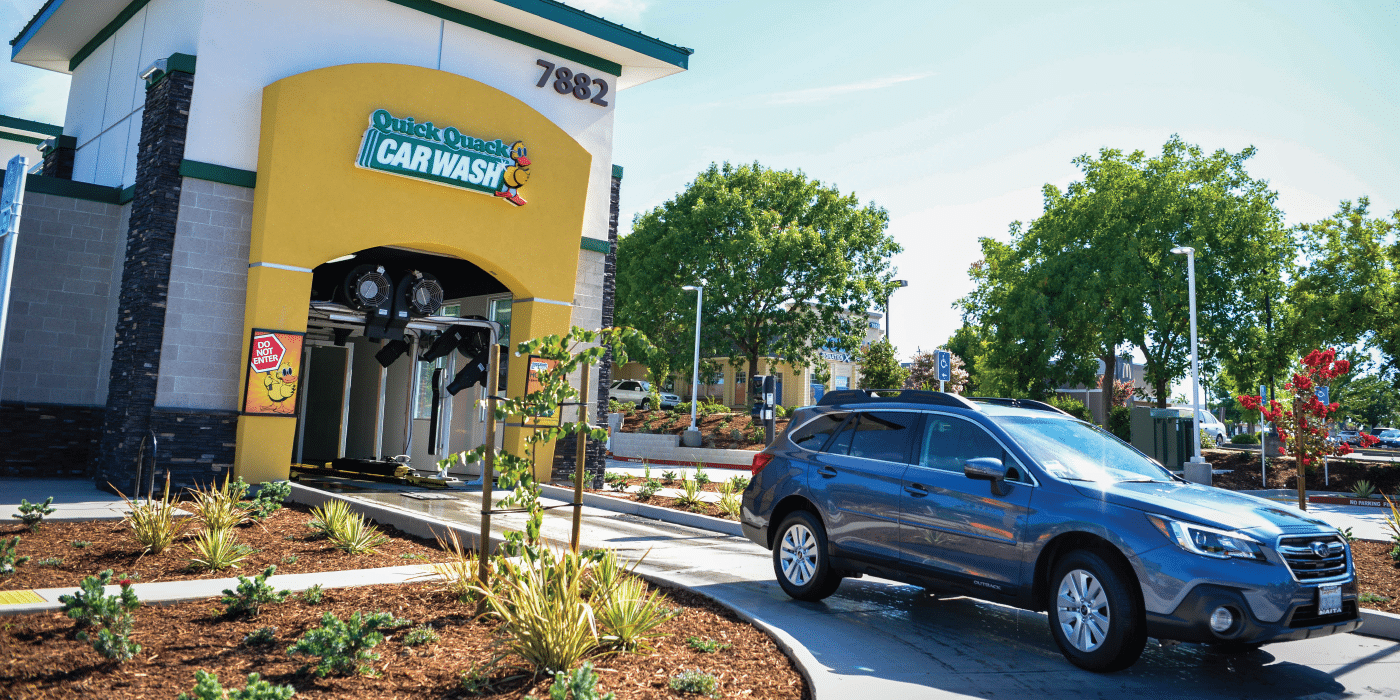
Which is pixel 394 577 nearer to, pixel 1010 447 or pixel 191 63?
pixel 1010 447

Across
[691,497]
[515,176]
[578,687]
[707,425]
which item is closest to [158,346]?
[515,176]

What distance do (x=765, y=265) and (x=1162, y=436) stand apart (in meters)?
15.7

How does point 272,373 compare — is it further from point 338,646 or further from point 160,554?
point 338,646

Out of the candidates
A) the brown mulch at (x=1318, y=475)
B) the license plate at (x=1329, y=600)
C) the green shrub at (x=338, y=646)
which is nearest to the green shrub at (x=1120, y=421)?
the brown mulch at (x=1318, y=475)

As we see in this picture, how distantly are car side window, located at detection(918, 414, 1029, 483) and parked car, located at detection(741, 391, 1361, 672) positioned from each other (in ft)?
0.04

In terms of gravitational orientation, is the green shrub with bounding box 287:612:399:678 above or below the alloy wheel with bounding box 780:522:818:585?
below

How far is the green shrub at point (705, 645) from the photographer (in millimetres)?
5898

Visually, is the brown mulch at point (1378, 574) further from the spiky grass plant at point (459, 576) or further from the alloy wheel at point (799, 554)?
the spiky grass plant at point (459, 576)

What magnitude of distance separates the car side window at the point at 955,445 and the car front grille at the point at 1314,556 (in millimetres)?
1822

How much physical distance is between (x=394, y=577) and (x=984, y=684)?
15.1 ft

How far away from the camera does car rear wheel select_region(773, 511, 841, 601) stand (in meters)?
8.15

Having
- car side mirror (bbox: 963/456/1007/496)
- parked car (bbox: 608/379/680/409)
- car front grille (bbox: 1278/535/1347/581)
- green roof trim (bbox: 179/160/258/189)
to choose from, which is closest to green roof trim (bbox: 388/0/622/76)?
green roof trim (bbox: 179/160/258/189)

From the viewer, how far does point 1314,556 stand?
19.6 feet

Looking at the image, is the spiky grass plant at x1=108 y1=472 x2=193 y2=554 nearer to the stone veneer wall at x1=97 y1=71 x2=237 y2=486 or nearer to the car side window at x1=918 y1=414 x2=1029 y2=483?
the car side window at x1=918 y1=414 x2=1029 y2=483
